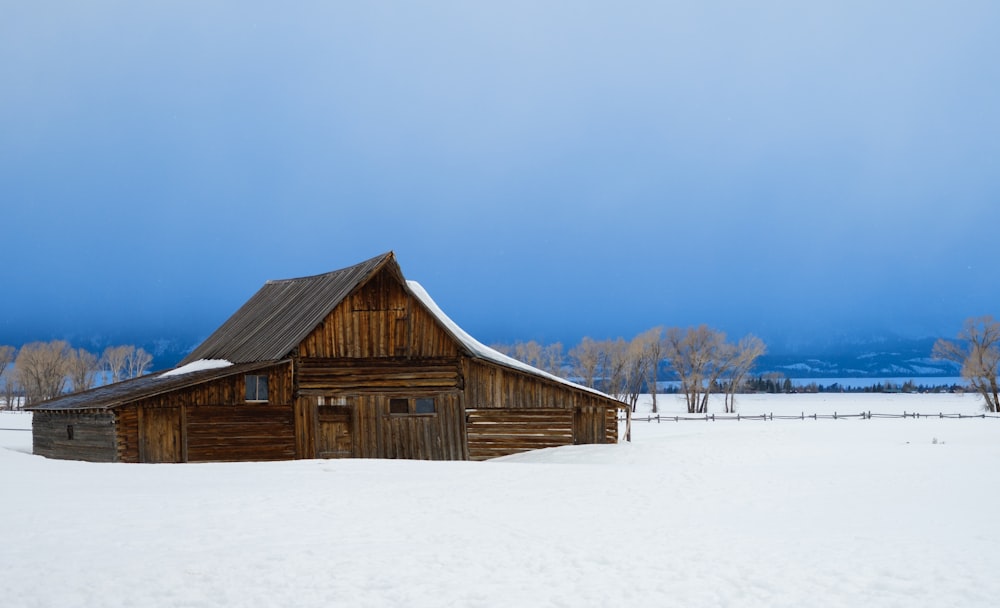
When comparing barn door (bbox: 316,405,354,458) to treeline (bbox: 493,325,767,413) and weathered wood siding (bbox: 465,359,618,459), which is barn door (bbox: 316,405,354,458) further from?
treeline (bbox: 493,325,767,413)

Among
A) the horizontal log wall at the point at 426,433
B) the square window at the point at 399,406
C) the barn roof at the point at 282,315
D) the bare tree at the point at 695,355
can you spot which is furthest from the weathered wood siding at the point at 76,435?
the bare tree at the point at 695,355

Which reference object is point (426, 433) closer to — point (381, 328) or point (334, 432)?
point (334, 432)

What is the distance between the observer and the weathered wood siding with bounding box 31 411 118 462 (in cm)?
2794

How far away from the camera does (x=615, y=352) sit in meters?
90.1

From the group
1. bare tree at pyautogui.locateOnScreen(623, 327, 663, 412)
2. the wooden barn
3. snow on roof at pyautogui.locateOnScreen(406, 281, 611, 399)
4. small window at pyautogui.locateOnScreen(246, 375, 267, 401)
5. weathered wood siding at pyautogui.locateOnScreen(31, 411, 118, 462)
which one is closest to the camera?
weathered wood siding at pyautogui.locateOnScreen(31, 411, 118, 462)

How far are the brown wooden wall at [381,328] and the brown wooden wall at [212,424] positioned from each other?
2.02 meters

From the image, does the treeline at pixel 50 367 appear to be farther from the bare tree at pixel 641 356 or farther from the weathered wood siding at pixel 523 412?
the weathered wood siding at pixel 523 412

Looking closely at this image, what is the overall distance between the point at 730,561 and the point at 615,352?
257 ft

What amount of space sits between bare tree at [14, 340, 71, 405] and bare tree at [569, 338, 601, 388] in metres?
57.0

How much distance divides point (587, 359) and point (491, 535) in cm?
7775

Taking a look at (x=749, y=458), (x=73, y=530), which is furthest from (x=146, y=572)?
(x=749, y=458)

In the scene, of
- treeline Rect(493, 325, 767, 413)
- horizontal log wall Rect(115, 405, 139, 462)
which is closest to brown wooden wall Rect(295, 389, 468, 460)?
horizontal log wall Rect(115, 405, 139, 462)

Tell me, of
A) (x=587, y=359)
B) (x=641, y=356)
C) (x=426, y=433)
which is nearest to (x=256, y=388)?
(x=426, y=433)

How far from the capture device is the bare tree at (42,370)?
94.8 metres
